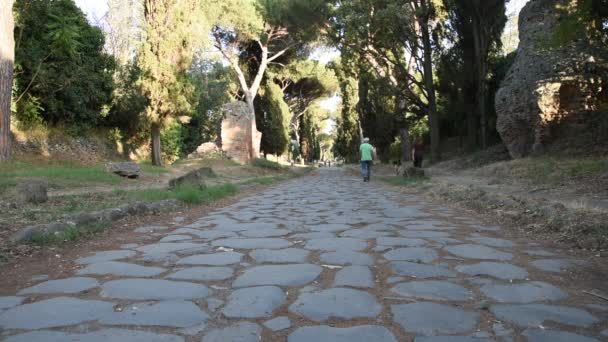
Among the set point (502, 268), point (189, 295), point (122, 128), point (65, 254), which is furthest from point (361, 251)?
point (122, 128)

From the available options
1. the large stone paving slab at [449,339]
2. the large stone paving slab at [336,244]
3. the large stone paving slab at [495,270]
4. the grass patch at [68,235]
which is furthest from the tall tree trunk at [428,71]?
the large stone paving slab at [449,339]

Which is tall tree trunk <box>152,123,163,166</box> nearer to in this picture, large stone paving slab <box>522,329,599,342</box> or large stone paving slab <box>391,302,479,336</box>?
large stone paving slab <box>391,302,479,336</box>

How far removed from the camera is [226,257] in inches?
137

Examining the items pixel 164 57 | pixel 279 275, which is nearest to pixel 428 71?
pixel 164 57

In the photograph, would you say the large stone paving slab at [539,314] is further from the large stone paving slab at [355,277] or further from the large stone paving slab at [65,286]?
the large stone paving slab at [65,286]

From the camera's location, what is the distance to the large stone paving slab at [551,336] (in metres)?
1.86

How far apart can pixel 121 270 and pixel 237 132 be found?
1872 centimetres

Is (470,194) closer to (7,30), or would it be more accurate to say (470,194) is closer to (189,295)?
(189,295)

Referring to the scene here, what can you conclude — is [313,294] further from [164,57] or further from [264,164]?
[264,164]

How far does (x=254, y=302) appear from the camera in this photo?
93.0 inches

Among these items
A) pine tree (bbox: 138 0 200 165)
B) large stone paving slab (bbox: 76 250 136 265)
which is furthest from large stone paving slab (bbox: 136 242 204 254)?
pine tree (bbox: 138 0 200 165)

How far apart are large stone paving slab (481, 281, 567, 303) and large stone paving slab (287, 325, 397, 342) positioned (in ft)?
2.74

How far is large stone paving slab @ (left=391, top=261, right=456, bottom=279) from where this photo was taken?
2.88m

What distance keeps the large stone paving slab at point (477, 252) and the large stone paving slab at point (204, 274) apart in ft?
6.16
